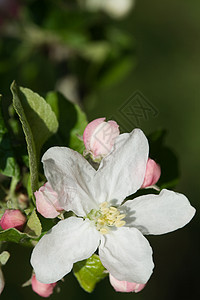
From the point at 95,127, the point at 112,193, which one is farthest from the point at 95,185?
the point at 95,127

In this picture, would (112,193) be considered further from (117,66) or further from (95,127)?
(117,66)

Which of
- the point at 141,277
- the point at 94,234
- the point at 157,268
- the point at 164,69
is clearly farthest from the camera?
the point at 164,69

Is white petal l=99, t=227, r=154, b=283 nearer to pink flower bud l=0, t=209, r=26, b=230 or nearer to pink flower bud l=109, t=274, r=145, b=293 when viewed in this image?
pink flower bud l=109, t=274, r=145, b=293

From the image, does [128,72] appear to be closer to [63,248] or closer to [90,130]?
[90,130]

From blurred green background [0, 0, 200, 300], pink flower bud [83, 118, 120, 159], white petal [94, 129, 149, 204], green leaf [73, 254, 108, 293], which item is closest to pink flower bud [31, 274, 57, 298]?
green leaf [73, 254, 108, 293]

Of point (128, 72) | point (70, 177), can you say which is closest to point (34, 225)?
point (70, 177)
